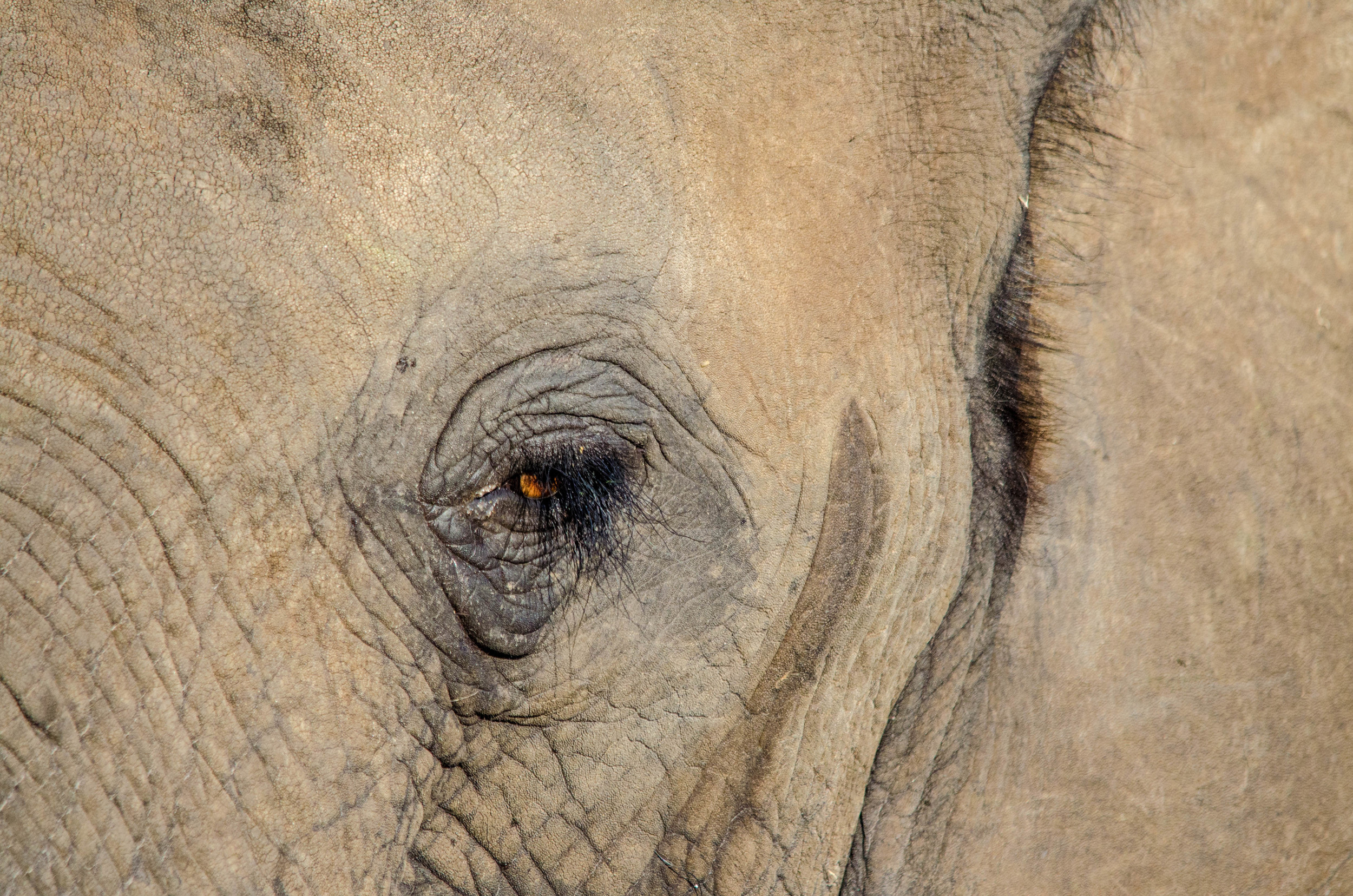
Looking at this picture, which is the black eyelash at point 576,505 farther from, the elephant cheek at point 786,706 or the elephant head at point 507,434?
the elephant cheek at point 786,706

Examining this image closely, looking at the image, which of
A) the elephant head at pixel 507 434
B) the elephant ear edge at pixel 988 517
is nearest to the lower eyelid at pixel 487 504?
the elephant head at pixel 507 434

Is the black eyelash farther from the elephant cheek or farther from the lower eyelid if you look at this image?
the elephant cheek

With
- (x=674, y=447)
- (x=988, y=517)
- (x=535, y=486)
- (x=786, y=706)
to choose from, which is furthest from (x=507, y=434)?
(x=988, y=517)

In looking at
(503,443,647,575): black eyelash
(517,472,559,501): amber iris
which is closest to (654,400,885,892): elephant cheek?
(503,443,647,575): black eyelash

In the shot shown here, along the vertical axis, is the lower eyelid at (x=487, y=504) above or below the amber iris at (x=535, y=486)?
below

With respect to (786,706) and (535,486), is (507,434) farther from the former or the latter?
(786,706)

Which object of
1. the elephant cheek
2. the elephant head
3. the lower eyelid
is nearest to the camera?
the elephant head

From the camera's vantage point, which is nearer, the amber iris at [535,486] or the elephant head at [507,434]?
the elephant head at [507,434]

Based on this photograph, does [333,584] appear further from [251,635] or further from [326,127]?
[326,127]
